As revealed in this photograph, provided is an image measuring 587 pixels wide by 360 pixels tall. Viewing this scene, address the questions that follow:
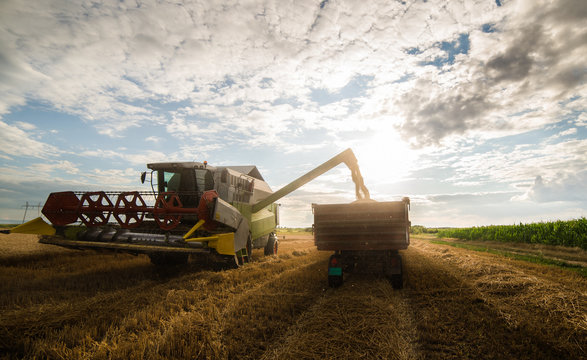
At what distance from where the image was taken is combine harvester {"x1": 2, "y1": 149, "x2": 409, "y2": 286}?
664cm

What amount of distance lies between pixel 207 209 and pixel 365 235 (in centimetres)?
378

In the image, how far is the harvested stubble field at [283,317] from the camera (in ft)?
10.5

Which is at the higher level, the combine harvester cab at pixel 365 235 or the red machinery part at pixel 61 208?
the red machinery part at pixel 61 208

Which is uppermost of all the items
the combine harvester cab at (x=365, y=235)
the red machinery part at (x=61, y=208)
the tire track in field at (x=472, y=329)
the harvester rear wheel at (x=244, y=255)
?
the red machinery part at (x=61, y=208)

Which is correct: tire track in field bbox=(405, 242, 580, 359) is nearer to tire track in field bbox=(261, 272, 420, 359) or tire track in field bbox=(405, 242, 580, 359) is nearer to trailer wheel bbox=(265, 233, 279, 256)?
tire track in field bbox=(261, 272, 420, 359)

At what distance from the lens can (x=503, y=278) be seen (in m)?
6.63

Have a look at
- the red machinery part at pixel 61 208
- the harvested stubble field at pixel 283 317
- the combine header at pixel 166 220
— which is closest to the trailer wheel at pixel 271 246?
the combine header at pixel 166 220

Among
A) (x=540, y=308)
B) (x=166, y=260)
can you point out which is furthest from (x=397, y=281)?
(x=166, y=260)

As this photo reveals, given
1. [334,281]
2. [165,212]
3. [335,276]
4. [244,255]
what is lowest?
[334,281]

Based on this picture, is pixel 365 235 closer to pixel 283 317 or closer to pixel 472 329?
pixel 472 329

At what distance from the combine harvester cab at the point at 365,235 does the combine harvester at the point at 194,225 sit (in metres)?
0.02

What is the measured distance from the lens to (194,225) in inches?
297

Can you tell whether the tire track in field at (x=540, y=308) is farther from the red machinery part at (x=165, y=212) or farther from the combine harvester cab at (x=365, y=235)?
the red machinery part at (x=165, y=212)

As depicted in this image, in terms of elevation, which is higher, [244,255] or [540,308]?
[244,255]
